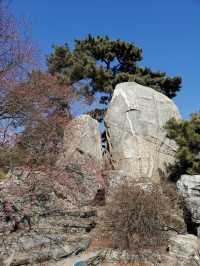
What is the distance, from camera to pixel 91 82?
57.1 ft

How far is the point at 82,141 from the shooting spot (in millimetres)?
13859

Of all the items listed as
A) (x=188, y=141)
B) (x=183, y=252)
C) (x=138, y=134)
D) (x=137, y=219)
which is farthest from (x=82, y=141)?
(x=183, y=252)

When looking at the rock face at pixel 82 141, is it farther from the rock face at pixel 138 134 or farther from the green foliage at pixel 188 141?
the green foliage at pixel 188 141

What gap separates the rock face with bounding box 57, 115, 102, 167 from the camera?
527 inches

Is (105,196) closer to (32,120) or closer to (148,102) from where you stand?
(32,120)

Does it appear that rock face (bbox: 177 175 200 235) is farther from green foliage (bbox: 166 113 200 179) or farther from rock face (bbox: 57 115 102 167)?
rock face (bbox: 57 115 102 167)

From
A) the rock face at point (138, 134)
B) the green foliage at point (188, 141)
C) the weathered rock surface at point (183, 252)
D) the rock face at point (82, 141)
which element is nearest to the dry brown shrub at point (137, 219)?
the weathered rock surface at point (183, 252)

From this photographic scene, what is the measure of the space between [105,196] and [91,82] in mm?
7071

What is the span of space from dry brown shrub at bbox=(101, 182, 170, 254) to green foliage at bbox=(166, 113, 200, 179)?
2295mm

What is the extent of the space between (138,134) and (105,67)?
16.7 feet

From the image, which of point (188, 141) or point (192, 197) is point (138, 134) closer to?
point (188, 141)

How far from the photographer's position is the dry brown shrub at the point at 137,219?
9.66m

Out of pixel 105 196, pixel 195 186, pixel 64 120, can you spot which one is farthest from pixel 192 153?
pixel 64 120

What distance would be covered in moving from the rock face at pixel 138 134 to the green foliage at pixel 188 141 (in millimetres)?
1257
